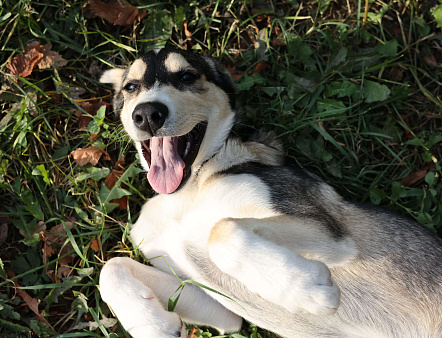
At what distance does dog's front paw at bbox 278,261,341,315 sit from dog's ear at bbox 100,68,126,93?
259 centimetres

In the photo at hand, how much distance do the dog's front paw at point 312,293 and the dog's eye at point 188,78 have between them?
6.00ft

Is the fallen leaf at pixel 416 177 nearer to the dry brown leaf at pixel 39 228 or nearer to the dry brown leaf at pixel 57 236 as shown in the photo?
the dry brown leaf at pixel 57 236

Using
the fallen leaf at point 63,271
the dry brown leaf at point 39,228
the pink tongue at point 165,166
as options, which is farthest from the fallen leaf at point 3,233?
the pink tongue at point 165,166

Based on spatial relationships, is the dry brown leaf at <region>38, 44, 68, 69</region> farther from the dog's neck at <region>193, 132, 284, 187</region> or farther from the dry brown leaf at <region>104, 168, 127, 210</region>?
the dog's neck at <region>193, 132, 284, 187</region>

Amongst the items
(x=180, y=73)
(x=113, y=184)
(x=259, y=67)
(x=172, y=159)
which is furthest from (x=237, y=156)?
(x=113, y=184)

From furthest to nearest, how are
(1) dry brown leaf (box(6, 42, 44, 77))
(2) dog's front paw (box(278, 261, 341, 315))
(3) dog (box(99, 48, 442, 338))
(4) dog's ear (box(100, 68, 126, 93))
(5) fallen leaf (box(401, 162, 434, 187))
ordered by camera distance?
(1) dry brown leaf (box(6, 42, 44, 77)), (5) fallen leaf (box(401, 162, 434, 187)), (4) dog's ear (box(100, 68, 126, 93)), (3) dog (box(99, 48, 442, 338)), (2) dog's front paw (box(278, 261, 341, 315))

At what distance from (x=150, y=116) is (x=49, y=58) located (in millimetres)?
2052

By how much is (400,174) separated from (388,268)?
1.51 meters

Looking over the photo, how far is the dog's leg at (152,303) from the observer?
3080 mm

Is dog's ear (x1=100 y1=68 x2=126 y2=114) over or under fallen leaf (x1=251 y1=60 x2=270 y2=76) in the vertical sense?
under

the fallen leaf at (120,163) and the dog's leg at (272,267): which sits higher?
the dog's leg at (272,267)

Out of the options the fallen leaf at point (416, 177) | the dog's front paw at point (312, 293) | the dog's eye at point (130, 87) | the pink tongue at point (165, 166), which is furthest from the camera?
the fallen leaf at point (416, 177)

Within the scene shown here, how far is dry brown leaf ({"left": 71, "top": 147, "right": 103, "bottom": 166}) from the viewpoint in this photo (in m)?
4.20

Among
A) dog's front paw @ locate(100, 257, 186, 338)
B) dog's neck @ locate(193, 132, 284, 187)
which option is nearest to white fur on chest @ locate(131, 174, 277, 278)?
dog's neck @ locate(193, 132, 284, 187)
